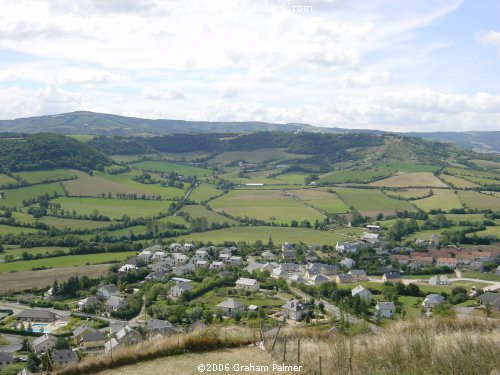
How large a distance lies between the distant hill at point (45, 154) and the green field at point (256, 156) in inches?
1556

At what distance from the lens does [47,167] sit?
94875mm

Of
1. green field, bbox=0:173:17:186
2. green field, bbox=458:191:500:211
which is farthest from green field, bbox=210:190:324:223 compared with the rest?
green field, bbox=0:173:17:186

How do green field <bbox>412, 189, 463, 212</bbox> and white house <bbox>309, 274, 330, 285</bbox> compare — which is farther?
green field <bbox>412, 189, 463, 212</bbox>

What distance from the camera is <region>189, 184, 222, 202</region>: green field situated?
84.9 m

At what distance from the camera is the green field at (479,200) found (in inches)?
2869

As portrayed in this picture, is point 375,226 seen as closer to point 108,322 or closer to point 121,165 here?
point 108,322

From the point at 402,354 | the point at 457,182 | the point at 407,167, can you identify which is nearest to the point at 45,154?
the point at 407,167

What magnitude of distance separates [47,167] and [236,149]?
6820 centimetres

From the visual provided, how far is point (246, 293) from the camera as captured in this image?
1547 inches

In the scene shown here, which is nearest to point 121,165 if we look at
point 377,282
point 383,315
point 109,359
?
point 377,282

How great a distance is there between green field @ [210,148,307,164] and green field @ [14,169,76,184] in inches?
2060

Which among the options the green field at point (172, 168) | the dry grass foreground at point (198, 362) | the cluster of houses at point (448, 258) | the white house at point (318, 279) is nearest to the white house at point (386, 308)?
the white house at point (318, 279)

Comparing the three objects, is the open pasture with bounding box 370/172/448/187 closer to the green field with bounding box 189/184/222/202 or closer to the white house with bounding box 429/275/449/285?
the green field with bounding box 189/184/222/202

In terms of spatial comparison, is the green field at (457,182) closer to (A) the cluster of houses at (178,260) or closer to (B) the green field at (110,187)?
(B) the green field at (110,187)
